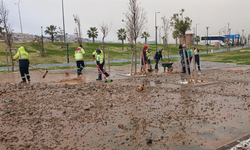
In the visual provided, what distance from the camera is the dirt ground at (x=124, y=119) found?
4.31 m

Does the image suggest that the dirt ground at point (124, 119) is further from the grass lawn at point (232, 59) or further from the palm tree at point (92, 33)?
the palm tree at point (92, 33)

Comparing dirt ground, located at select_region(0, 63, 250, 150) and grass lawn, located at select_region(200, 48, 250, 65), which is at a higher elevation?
grass lawn, located at select_region(200, 48, 250, 65)

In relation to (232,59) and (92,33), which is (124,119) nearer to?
(232,59)

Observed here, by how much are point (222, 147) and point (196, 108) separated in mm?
2558

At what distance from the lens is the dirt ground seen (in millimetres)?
4312

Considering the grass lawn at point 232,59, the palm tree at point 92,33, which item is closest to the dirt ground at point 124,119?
the grass lawn at point 232,59

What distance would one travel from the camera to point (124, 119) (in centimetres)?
562

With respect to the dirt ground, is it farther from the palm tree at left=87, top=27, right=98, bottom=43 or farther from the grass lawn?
the palm tree at left=87, top=27, right=98, bottom=43

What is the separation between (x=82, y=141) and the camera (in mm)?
4367

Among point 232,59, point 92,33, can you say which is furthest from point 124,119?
point 92,33

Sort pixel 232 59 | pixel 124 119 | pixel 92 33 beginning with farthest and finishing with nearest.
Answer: pixel 92 33, pixel 232 59, pixel 124 119

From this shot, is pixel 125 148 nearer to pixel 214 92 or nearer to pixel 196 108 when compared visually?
pixel 196 108

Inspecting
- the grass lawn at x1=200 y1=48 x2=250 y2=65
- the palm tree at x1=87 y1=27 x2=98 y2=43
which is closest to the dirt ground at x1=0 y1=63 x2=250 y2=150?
the grass lawn at x1=200 y1=48 x2=250 y2=65

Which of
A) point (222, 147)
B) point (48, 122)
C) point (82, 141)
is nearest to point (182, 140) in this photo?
point (222, 147)
